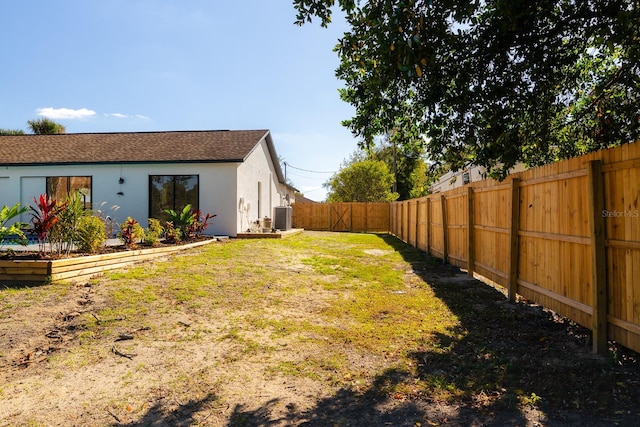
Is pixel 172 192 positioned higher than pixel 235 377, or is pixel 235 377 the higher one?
pixel 172 192

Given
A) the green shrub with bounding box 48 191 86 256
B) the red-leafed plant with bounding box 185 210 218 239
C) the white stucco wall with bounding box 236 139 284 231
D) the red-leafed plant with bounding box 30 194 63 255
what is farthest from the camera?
the white stucco wall with bounding box 236 139 284 231

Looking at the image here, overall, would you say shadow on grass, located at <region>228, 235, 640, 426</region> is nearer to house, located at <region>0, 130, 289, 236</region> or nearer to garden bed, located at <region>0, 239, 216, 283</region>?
garden bed, located at <region>0, 239, 216, 283</region>

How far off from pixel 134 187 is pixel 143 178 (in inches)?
20.4

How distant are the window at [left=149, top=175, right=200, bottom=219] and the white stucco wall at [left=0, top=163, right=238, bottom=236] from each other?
0.19 m

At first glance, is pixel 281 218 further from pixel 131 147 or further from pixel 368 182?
pixel 368 182

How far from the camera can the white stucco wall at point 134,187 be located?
14.9 meters

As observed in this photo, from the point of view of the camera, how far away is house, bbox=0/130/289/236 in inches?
586

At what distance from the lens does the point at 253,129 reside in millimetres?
19328

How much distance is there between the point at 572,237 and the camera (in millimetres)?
4375

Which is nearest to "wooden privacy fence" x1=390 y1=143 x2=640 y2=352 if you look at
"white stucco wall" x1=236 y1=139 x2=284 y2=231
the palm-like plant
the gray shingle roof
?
"white stucco wall" x1=236 y1=139 x2=284 y2=231

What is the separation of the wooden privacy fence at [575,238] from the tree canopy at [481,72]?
80 cm

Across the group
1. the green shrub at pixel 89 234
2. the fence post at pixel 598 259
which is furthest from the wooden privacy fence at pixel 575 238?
the green shrub at pixel 89 234

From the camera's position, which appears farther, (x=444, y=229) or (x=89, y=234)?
(x=444, y=229)

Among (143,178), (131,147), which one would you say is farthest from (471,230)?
(131,147)
